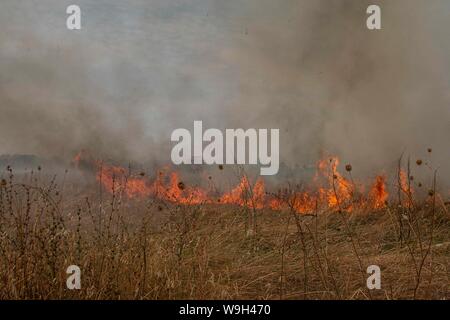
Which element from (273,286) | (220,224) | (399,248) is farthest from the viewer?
(220,224)

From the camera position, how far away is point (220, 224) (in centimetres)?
859

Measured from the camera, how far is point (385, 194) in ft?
31.9

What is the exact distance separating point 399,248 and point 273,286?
274cm

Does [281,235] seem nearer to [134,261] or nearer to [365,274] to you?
[365,274]

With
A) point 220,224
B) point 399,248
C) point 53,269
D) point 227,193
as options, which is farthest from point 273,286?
point 227,193

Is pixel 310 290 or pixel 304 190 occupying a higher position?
pixel 304 190

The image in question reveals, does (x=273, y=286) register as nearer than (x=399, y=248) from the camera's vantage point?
Yes

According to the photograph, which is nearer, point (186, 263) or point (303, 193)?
point (186, 263)

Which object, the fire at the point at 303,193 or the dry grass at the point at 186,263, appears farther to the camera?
the fire at the point at 303,193

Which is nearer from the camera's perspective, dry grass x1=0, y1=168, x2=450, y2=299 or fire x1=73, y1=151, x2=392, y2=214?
dry grass x1=0, y1=168, x2=450, y2=299
